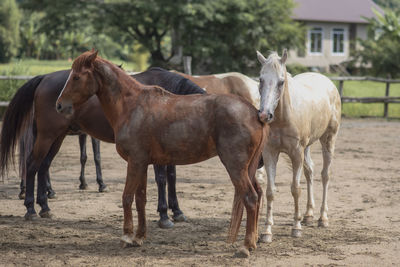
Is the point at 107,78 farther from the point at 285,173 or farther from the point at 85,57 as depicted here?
the point at 285,173

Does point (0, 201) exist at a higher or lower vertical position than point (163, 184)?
lower

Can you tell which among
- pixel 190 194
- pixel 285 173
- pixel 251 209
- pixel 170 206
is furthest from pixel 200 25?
pixel 251 209

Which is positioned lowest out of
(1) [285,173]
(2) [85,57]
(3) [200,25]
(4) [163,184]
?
(1) [285,173]

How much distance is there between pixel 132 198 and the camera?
5.06 metres

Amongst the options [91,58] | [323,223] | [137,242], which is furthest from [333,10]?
[137,242]

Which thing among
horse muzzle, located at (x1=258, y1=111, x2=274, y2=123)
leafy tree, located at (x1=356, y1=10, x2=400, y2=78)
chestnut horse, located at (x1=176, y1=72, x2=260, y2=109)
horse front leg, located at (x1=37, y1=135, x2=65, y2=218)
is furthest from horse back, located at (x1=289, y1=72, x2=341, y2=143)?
leafy tree, located at (x1=356, y1=10, x2=400, y2=78)

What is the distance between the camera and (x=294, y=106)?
573 cm

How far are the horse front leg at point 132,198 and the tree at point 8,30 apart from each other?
4884cm

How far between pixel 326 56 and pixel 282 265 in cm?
3576

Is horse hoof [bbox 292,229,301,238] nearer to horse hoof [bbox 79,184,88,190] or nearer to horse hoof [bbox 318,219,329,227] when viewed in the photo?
horse hoof [bbox 318,219,329,227]

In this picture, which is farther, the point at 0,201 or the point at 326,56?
the point at 326,56

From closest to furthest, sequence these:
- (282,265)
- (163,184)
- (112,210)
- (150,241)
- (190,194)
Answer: (282,265) < (150,241) < (163,184) < (112,210) < (190,194)

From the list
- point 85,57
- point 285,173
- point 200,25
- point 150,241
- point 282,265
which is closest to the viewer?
point 282,265

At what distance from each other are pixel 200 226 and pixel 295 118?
5.38 feet
